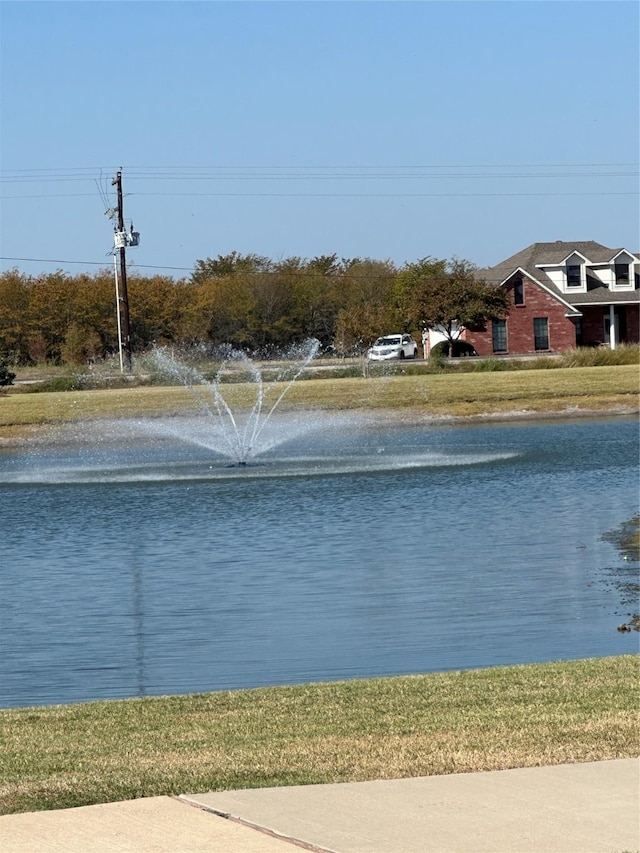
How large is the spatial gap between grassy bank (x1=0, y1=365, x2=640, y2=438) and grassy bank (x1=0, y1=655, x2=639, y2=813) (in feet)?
115

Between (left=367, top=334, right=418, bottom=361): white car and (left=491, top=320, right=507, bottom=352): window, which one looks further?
(left=491, top=320, right=507, bottom=352): window

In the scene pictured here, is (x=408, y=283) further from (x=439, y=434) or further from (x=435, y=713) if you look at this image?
(x=435, y=713)

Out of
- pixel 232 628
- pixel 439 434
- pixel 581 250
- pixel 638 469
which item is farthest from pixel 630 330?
pixel 232 628

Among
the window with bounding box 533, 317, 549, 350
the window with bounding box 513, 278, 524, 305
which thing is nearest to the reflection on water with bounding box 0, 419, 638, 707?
the window with bounding box 533, 317, 549, 350

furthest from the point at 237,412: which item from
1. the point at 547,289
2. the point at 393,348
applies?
the point at 547,289

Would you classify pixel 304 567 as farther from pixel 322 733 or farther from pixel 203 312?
pixel 203 312

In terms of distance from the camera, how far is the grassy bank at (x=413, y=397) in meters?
45.2

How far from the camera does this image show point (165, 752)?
7.72m

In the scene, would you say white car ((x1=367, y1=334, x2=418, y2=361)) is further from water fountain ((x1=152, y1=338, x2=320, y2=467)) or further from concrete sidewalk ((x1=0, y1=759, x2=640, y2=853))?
concrete sidewalk ((x1=0, y1=759, x2=640, y2=853))

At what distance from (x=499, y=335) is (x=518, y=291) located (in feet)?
8.10

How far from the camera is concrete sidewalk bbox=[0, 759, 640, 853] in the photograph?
5578 millimetres

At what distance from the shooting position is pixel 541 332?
7038 centimetres

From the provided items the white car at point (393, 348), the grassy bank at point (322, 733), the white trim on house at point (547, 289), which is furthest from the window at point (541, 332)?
the grassy bank at point (322, 733)

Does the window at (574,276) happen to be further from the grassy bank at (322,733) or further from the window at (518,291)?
the grassy bank at (322,733)
